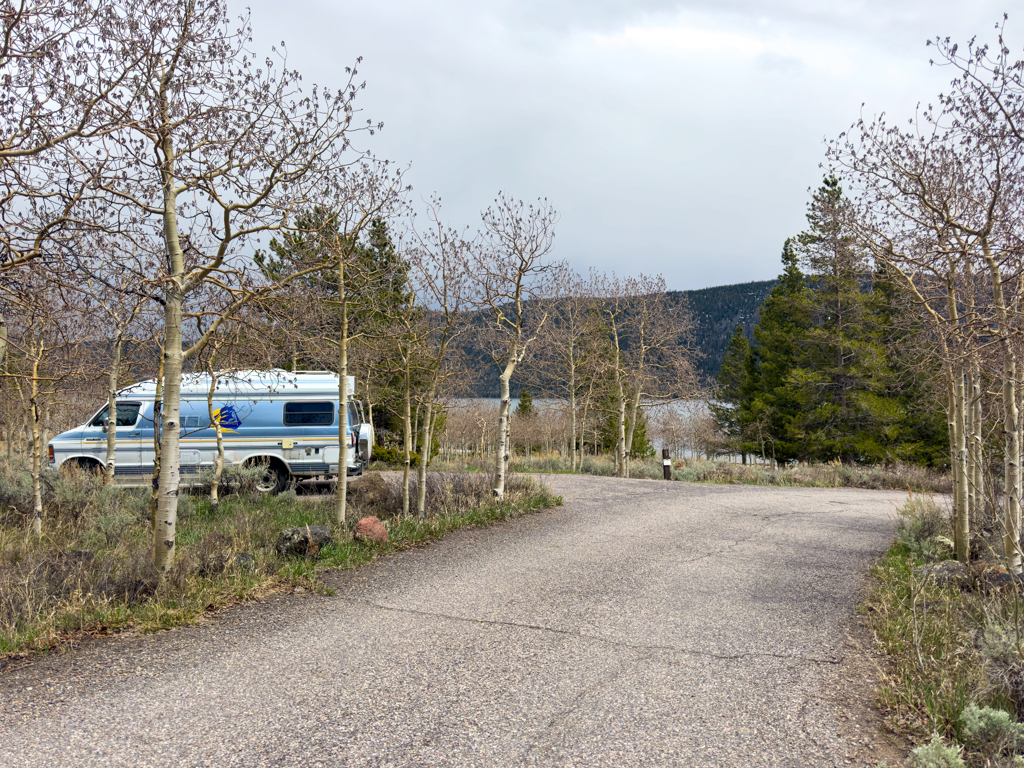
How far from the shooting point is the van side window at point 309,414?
14.5 metres

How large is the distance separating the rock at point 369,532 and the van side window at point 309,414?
6.63m

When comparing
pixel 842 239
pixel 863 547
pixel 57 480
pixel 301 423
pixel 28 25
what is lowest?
pixel 863 547

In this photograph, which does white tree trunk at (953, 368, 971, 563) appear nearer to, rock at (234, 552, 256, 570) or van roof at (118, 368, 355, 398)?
rock at (234, 552, 256, 570)

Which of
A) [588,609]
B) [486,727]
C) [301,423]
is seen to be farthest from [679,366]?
[486,727]

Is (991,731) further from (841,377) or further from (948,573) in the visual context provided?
(841,377)

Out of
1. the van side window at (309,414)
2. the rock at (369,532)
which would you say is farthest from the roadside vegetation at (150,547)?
the van side window at (309,414)

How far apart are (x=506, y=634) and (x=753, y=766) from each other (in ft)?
7.70

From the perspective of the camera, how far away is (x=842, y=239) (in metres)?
7.01

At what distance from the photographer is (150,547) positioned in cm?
686

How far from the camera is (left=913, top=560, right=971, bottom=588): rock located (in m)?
6.21

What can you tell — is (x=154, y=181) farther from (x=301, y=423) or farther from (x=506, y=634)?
(x=301, y=423)

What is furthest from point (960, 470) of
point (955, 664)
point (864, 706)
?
point (864, 706)

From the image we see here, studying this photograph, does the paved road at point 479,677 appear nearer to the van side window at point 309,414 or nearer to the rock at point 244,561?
the rock at point 244,561

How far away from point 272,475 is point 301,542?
7370 millimetres
